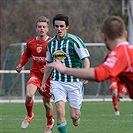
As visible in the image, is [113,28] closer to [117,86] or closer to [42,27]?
[117,86]

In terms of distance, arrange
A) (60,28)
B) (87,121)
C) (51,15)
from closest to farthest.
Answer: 1. (60,28)
2. (87,121)
3. (51,15)

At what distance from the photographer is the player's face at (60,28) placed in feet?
32.0

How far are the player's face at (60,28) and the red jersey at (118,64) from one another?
3.54 m

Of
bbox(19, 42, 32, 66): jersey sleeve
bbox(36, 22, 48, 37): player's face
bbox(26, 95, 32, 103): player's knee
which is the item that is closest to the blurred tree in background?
bbox(19, 42, 32, 66): jersey sleeve

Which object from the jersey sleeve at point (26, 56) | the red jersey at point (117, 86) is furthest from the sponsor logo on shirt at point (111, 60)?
the jersey sleeve at point (26, 56)

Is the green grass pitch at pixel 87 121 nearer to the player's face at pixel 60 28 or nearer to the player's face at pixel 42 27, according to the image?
the player's face at pixel 42 27

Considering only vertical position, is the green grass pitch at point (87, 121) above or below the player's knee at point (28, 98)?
below

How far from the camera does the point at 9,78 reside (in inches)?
939

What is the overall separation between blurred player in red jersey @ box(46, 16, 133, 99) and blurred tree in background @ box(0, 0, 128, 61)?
24.4 metres

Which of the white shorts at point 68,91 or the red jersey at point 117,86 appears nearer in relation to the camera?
the red jersey at point 117,86

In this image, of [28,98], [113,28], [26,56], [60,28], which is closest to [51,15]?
[26,56]

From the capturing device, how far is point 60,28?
32.2 ft

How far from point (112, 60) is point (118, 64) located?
0.23 feet

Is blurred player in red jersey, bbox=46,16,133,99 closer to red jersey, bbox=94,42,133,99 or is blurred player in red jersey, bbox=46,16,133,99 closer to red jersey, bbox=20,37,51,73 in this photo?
red jersey, bbox=94,42,133,99
